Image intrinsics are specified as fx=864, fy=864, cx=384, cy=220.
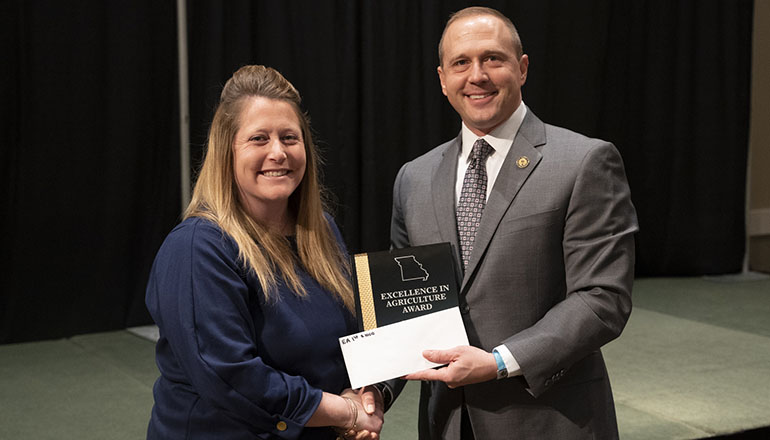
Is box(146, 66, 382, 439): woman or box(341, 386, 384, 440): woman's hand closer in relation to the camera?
box(146, 66, 382, 439): woman

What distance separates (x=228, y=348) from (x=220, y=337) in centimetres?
2

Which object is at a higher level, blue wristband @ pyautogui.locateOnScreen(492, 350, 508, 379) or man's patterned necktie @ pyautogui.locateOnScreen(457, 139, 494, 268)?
man's patterned necktie @ pyautogui.locateOnScreen(457, 139, 494, 268)

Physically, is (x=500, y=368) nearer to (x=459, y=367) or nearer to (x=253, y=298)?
(x=459, y=367)

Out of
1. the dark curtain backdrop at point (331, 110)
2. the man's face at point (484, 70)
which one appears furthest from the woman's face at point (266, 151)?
the dark curtain backdrop at point (331, 110)

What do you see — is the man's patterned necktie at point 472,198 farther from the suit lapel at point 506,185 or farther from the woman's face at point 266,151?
the woman's face at point 266,151

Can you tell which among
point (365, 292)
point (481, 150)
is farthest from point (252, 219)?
point (481, 150)

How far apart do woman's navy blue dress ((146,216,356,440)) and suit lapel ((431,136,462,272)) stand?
0.31 m

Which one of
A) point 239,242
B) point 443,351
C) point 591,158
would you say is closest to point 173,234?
point 239,242

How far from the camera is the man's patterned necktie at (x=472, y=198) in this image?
185 centimetres

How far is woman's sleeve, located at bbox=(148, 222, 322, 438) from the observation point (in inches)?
62.6

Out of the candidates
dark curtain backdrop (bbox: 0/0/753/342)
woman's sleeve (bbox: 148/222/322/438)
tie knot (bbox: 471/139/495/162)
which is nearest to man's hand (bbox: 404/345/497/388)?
woman's sleeve (bbox: 148/222/322/438)

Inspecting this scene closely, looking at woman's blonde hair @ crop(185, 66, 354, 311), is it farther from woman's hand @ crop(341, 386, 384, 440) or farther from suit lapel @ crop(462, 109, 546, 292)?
suit lapel @ crop(462, 109, 546, 292)

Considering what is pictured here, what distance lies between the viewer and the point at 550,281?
1.80m

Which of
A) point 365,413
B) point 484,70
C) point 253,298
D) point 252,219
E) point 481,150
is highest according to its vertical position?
point 484,70
